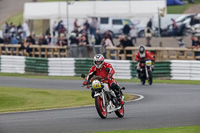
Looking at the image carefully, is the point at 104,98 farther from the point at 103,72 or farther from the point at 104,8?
the point at 104,8

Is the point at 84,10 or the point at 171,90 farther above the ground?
the point at 84,10

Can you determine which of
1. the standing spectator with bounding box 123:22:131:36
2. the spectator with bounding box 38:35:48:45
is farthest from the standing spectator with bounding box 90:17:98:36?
the spectator with bounding box 38:35:48:45

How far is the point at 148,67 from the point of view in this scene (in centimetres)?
2256

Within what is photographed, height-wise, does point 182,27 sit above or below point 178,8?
below

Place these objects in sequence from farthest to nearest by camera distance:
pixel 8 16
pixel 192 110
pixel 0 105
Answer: pixel 8 16, pixel 0 105, pixel 192 110

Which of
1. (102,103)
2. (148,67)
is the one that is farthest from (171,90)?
(102,103)

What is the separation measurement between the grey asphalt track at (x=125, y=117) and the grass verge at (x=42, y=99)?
4.12 feet

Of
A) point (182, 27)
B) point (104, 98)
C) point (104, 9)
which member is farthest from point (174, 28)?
point (104, 98)

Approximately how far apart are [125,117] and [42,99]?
5.51m

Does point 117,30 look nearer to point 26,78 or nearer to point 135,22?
A: point 135,22

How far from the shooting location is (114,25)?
36688 millimetres

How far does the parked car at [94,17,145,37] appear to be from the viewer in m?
36.2

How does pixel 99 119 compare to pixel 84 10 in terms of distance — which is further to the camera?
pixel 84 10

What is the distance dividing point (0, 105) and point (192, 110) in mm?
5496
